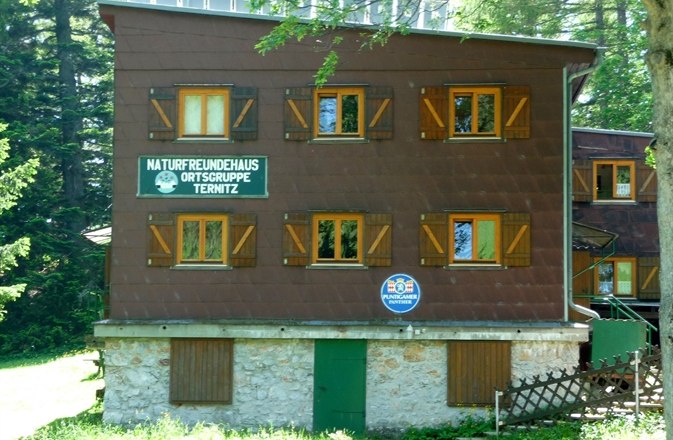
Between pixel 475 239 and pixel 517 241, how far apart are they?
925 millimetres

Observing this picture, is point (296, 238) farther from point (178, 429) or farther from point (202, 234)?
point (178, 429)

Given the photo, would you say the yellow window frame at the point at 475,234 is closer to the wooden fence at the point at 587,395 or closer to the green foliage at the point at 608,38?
the wooden fence at the point at 587,395

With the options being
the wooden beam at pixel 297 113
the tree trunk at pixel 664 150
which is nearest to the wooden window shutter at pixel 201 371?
the wooden beam at pixel 297 113

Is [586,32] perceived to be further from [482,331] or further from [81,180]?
[81,180]

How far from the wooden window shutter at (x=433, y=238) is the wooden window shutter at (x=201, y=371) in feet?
15.6

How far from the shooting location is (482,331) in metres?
19.4

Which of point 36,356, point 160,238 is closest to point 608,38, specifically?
point 160,238

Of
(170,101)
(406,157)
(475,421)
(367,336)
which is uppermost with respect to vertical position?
(170,101)

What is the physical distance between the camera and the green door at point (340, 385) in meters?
19.5

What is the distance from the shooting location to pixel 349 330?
769 inches

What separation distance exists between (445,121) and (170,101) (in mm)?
6200

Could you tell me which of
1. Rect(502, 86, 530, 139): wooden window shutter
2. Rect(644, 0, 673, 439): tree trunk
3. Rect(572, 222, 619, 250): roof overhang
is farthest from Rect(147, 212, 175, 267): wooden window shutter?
Rect(644, 0, 673, 439): tree trunk

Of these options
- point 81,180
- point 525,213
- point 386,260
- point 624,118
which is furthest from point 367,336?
point 81,180

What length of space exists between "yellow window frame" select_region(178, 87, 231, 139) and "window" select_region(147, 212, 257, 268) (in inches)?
71.9
